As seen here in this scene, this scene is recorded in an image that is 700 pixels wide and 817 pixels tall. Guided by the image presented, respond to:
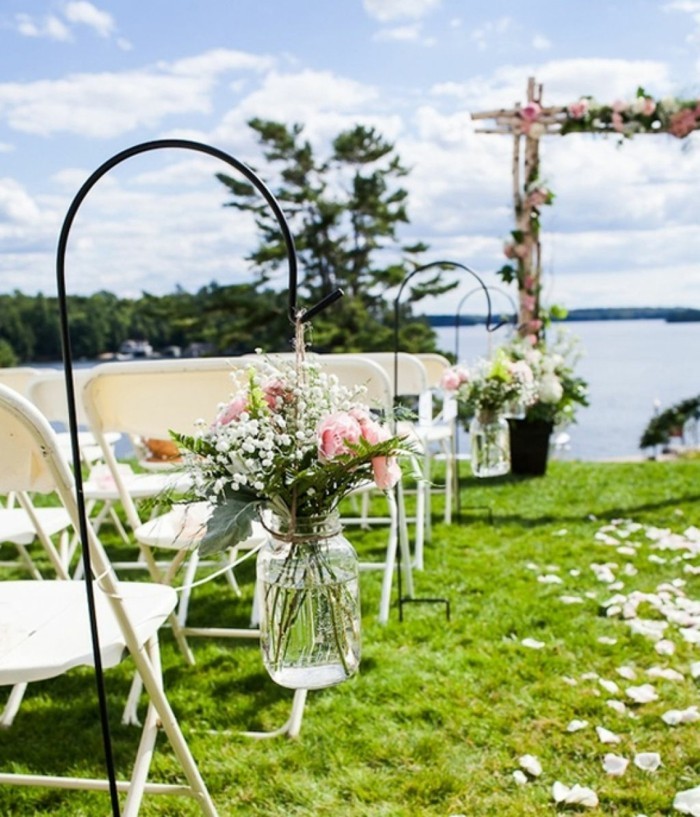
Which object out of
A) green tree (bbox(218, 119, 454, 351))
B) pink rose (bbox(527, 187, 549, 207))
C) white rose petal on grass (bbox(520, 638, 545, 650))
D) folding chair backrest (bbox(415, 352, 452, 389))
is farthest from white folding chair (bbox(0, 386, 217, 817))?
green tree (bbox(218, 119, 454, 351))

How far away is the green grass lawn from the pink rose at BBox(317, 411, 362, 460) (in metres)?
1.03

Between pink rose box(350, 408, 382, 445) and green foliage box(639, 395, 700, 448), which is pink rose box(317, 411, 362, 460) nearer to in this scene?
pink rose box(350, 408, 382, 445)

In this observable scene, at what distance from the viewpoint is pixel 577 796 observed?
1.93 m

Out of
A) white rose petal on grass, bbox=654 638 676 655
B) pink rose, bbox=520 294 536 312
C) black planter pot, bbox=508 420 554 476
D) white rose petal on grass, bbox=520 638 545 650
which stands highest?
pink rose, bbox=520 294 536 312

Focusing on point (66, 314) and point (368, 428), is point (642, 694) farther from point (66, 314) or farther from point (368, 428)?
point (66, 314)

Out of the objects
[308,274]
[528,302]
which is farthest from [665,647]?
[308,274]

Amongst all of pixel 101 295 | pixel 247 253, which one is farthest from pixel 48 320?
pixel 247 253

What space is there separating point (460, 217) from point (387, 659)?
367 inches

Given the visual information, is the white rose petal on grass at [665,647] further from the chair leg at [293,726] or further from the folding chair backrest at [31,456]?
the folding chair backrest at [31,456]

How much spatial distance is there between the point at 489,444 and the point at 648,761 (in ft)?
5.68

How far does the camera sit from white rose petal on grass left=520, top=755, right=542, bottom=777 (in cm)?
205

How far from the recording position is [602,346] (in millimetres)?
64438

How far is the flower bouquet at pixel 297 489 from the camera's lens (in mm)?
1326

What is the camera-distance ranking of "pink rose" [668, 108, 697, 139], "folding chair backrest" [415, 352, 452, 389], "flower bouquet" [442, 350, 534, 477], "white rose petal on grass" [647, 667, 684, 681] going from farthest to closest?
"pink rose" [668, 108, 697, 139]
"folding chair backrest" [415, 352, 452, 389]
"flower bouquet" [442, 350, 534, 477]
"white rose petal on grass" [647, 667, 684, 681]
